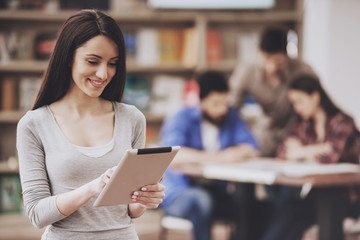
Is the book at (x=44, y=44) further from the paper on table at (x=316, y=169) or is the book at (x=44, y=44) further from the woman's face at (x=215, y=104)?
the paper on table at (x=316, y=169)

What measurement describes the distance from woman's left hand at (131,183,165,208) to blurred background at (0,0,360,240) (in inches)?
133

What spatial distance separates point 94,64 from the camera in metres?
1.26

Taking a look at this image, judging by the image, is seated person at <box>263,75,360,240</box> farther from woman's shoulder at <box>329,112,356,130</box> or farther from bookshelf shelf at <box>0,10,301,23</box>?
bookshelf shelf at <box>0,10,301,23</box>

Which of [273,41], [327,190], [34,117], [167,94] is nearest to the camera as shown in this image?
[34,117]

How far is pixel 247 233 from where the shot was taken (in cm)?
332

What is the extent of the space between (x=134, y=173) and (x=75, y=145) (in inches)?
7.2

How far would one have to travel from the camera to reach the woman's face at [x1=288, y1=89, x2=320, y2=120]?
10.9 ft

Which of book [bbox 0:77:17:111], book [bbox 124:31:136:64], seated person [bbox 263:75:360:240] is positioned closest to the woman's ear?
seated person [bbox 263:75:360:240]

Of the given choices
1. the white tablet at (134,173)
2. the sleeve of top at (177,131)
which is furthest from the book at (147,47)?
the white tablet at (134,173)

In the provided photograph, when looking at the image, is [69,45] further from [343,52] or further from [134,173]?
[343,52]

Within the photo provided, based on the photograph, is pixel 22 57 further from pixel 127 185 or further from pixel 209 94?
pixel 127 185

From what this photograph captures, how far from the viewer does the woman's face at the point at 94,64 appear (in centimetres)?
124

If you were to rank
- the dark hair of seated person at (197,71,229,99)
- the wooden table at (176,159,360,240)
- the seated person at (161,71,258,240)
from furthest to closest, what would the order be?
the dark hair of seated person at (197,71,229,99) < the seated person at (161,71,258,240) < the wooden table at (176,159,360,240)

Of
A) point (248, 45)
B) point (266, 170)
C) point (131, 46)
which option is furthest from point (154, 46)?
point (266, 170)
